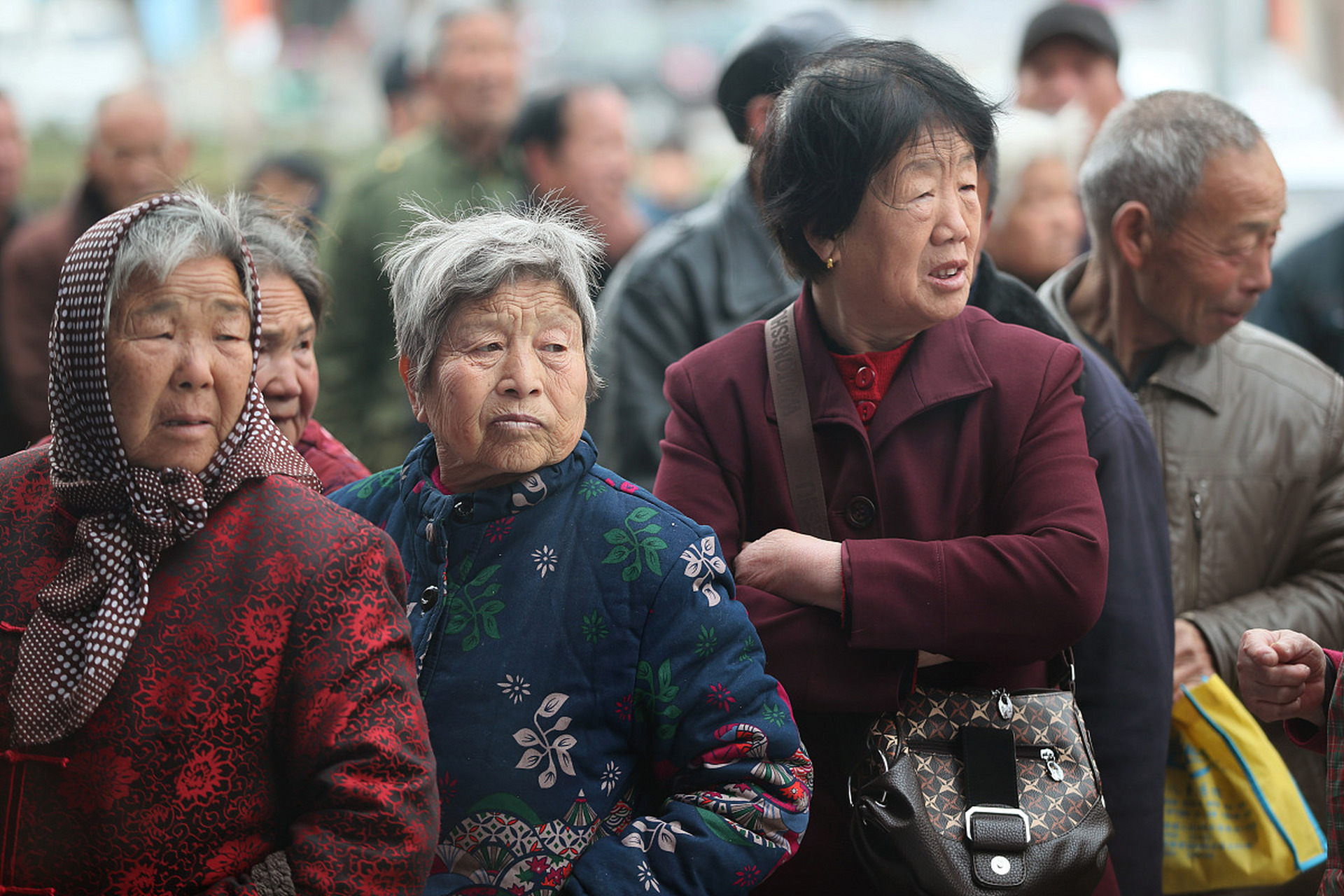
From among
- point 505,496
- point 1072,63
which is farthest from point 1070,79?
point 505,496

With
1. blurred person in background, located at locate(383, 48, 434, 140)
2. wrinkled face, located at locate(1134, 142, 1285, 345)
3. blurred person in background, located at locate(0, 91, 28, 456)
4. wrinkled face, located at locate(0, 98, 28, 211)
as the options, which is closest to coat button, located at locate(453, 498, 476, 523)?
wrinkled face, located at locate(1134, 142, 1285, 345)

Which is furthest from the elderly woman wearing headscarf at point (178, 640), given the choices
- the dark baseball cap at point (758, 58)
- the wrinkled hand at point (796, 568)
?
the dark baseball cap at point (758, 58)

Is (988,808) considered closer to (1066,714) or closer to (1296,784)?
(1066,714)

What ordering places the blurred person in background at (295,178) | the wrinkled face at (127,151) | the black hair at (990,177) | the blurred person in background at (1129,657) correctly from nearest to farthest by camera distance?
the blurred person in background at (1129,657)
the black hair at (990,177)
the wrinkled face at (127,151)
the blurred person in background at (295,178)

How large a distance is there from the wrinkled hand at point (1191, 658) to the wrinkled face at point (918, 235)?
3.49ft

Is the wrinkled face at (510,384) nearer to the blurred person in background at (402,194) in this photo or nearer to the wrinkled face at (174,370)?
the wrinkled face at (174,370)

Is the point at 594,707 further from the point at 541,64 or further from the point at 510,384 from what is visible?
the point at 541,64

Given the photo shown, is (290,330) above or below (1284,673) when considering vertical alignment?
above

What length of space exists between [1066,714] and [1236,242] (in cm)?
124

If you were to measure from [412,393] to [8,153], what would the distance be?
14.2ft

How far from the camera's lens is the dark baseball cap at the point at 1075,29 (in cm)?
506

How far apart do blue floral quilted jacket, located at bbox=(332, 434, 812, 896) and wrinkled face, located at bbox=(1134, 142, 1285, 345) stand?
1.45 m

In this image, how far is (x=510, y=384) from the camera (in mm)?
1910

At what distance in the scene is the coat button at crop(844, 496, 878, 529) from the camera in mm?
2105
